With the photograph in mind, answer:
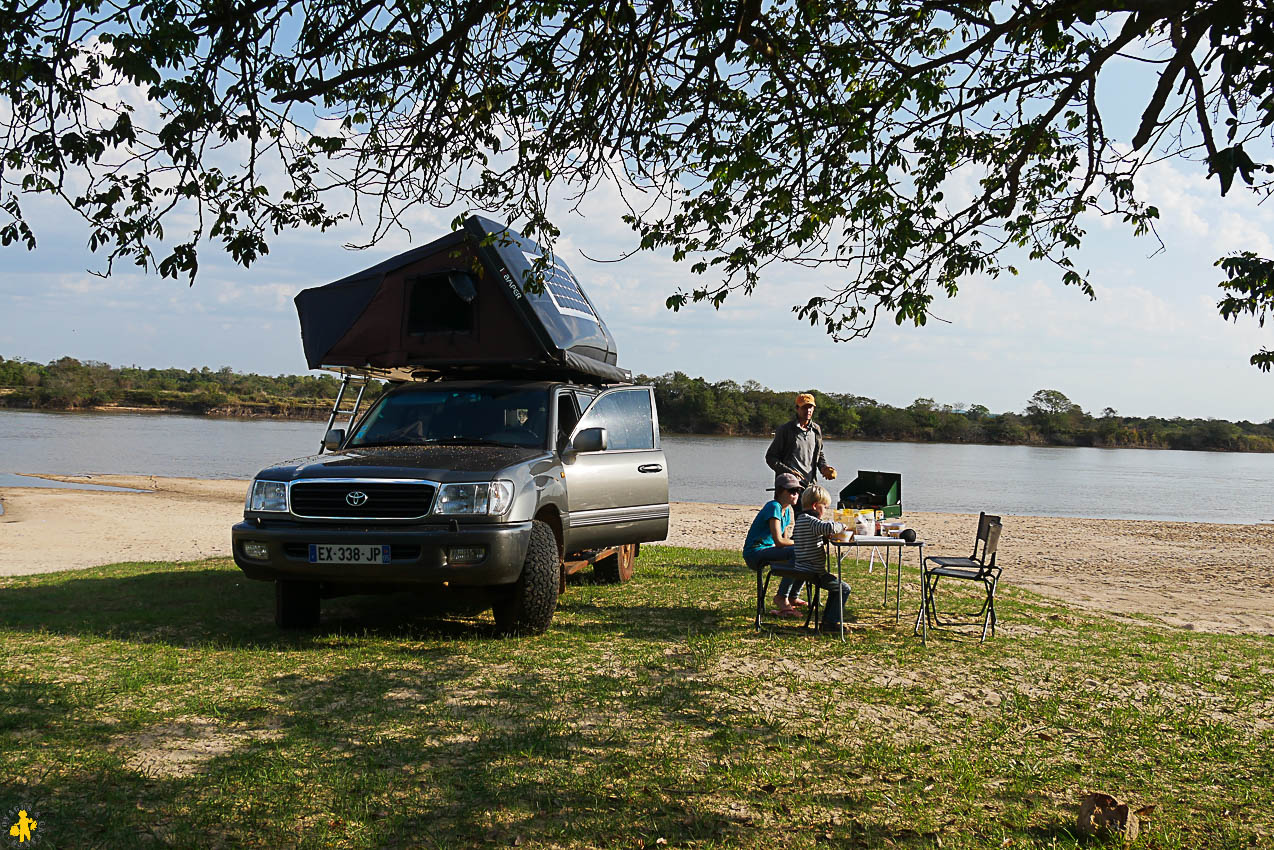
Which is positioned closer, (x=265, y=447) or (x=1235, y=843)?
(x=1235, y=843)

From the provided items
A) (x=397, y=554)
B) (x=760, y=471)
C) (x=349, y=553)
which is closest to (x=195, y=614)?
(x=349, y=553)

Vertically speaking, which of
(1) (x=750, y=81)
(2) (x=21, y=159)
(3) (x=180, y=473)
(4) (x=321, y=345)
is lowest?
(3) (x=180, y=473)

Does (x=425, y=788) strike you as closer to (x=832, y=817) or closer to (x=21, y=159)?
(x=832, y=817)

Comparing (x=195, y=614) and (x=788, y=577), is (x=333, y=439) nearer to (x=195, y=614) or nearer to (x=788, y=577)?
(x=195, y=614)

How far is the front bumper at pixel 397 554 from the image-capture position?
20.1ft

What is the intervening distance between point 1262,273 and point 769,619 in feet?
14.2

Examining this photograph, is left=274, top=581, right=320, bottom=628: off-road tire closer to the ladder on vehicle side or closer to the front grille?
the front grille

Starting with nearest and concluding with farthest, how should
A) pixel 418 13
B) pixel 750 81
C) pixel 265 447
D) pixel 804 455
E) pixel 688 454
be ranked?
pixel 418 13
pixel 750 81
pixel 804 455
pixel 265 447
pixel 688 454

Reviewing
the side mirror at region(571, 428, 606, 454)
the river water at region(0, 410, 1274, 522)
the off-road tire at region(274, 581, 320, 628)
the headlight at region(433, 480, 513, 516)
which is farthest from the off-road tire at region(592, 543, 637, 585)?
the river water at region(0, 410, 1274, 522)

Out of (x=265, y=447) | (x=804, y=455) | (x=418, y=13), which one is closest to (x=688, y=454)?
(x=265, y=447)

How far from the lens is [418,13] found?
6.11 m

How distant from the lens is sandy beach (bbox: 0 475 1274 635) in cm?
1150

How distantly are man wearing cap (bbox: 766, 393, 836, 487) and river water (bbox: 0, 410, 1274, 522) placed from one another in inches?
838

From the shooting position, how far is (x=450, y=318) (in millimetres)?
8094
